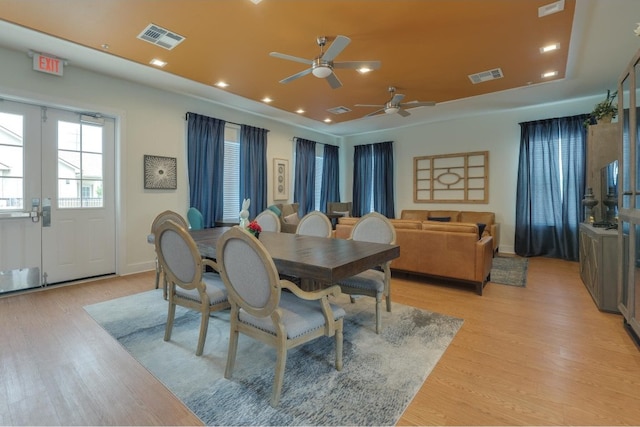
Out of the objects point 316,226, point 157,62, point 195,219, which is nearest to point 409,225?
point 316,226

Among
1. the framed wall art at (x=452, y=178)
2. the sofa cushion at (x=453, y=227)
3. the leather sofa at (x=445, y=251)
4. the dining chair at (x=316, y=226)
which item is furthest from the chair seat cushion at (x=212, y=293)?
the framed wall art at (x=452, y=178)

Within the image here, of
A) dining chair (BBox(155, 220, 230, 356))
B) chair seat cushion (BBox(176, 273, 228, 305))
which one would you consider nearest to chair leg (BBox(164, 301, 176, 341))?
dining chair (BBox(155, 220, 230, 356))

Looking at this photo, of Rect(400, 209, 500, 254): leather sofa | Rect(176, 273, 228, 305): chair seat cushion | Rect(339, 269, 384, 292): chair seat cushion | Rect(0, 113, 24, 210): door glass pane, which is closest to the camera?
Rect(176, 273, 228, 305): chair seat cushion

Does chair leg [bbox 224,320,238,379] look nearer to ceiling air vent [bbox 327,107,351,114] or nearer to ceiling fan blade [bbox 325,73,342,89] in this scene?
ceiling fan blade [bbox 325,73,342,89]

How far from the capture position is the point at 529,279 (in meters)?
4.30

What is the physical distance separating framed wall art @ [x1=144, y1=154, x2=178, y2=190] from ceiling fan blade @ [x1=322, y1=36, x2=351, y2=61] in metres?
3.20

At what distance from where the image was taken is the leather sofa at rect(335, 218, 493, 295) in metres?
3.63

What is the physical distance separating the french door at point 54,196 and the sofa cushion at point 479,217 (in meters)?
6.43

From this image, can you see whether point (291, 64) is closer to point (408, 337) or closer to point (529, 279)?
point (408, 337)

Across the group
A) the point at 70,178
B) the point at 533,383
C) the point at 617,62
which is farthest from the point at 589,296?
the point at 70,178

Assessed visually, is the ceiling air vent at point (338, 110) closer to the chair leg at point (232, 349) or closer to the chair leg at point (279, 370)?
the chair leg at point (232, 349)

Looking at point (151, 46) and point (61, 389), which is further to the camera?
point (151, 46)

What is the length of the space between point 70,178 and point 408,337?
457 cm

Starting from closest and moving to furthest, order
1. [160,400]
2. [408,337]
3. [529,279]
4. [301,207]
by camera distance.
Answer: [160,400], [408,337], [529,279], [301,207]
